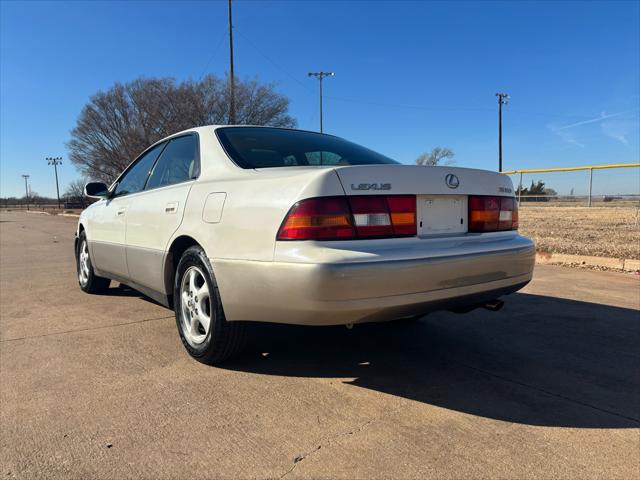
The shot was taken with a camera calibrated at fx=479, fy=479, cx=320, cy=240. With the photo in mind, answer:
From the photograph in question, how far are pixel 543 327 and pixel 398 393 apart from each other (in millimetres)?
1946

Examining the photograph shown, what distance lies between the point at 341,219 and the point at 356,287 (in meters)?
0.35

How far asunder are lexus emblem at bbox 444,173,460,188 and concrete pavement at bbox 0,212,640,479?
1160 millimetres

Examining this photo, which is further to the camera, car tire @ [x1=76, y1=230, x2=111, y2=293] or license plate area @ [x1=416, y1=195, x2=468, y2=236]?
car tire @ [x1=76, y1=230, x2=111, y2=293]

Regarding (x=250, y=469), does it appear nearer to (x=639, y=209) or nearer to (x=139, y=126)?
(x=639, y=209)

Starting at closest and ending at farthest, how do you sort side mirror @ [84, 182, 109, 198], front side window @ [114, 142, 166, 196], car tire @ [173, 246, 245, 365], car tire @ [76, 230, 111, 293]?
car tire @ [173, 246, 245, 365] → front side window @ [114, 142, 166, 196] → side mirror @ [84, 182, 109, 198] → car tire @ [76, 230, 111, 293]

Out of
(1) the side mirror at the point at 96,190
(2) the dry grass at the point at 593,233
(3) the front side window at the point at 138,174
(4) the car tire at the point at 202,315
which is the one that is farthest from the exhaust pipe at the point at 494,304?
(2) the dry grass at the point at 593,233

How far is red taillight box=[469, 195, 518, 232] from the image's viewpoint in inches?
113

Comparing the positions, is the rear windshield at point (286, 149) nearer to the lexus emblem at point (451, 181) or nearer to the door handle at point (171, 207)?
the door handle at point (171, 207)

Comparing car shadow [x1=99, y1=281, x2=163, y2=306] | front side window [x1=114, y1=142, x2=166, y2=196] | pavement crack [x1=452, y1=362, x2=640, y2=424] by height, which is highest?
front side window [x1=114, y1=142, x2=166, y2=196]

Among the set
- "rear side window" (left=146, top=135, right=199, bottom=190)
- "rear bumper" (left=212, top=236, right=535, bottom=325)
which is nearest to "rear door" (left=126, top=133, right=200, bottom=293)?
"rear side window" (left=146, top=135, right=199, bottom=190)

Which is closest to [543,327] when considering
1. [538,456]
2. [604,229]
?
[538,456]

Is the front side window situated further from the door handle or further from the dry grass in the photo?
the dry grass

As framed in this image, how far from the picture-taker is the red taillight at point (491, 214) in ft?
9.46

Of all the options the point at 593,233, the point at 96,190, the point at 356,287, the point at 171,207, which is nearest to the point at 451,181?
the point at 356,287
